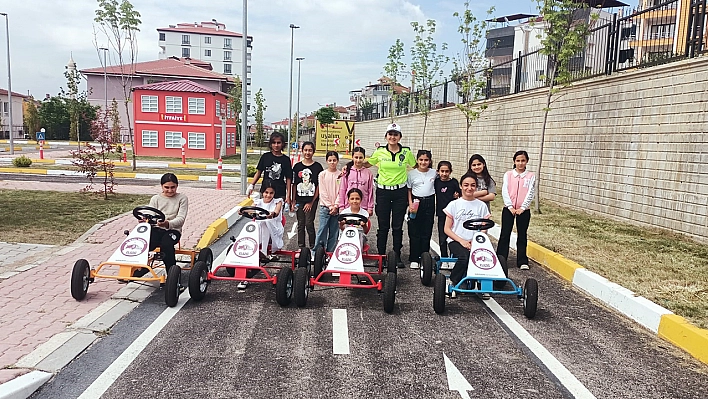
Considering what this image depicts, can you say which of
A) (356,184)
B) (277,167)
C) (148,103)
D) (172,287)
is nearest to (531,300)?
(356,184)

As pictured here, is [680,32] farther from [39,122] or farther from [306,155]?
[39,122]

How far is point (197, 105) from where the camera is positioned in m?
38.4

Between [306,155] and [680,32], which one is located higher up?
[680,32]

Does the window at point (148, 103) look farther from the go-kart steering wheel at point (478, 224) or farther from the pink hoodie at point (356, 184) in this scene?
the go-kart steering wheel at point (478, 224)

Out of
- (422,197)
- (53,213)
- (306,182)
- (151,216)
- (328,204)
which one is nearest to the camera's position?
(151,216)

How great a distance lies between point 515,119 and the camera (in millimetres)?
18500

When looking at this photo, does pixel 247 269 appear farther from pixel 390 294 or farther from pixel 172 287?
pixel 390 294

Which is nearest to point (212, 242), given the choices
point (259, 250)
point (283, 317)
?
point (259, 250)

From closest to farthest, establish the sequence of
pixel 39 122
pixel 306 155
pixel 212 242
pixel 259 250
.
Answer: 1. pixel 259 250
2. pixel 306 155
3. pixel 212 242
4. pixel 39 122

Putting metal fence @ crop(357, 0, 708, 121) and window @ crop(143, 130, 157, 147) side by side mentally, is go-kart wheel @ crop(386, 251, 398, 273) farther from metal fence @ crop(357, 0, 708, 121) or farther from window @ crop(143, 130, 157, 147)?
window @ crop(143, 130, 157, 147)

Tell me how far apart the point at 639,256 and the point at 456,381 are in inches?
210

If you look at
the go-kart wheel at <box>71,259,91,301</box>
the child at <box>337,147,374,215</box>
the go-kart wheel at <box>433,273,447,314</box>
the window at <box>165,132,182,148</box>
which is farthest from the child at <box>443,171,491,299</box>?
the window at <box>165,132,182,148</box>

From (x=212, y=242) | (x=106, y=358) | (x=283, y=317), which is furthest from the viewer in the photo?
(x=212, y=242)

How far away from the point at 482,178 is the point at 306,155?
8.55 ft
